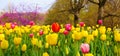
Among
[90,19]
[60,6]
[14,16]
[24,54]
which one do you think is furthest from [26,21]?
[24,54]

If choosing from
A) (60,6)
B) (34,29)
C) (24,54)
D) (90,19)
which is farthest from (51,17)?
(24,54)

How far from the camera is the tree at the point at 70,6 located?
30203 millimetres

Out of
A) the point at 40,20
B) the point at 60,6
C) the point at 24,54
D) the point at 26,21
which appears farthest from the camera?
the point at 40,20

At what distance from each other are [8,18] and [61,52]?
37.5m

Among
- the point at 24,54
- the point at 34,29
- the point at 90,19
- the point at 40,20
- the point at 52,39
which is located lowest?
the point at 40,20

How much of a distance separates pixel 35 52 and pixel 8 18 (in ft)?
123

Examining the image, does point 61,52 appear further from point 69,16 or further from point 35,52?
point 69,16

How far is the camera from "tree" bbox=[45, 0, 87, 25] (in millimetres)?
30203

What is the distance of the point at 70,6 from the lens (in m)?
34.7

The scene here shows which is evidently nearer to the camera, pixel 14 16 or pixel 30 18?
pixel 14 16

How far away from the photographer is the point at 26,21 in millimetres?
41188

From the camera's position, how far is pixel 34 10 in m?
44.2

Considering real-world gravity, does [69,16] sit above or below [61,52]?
below

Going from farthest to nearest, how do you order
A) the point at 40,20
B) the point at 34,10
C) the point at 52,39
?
the point at 40,20 → the point at 34,10 → the point at 52,39
